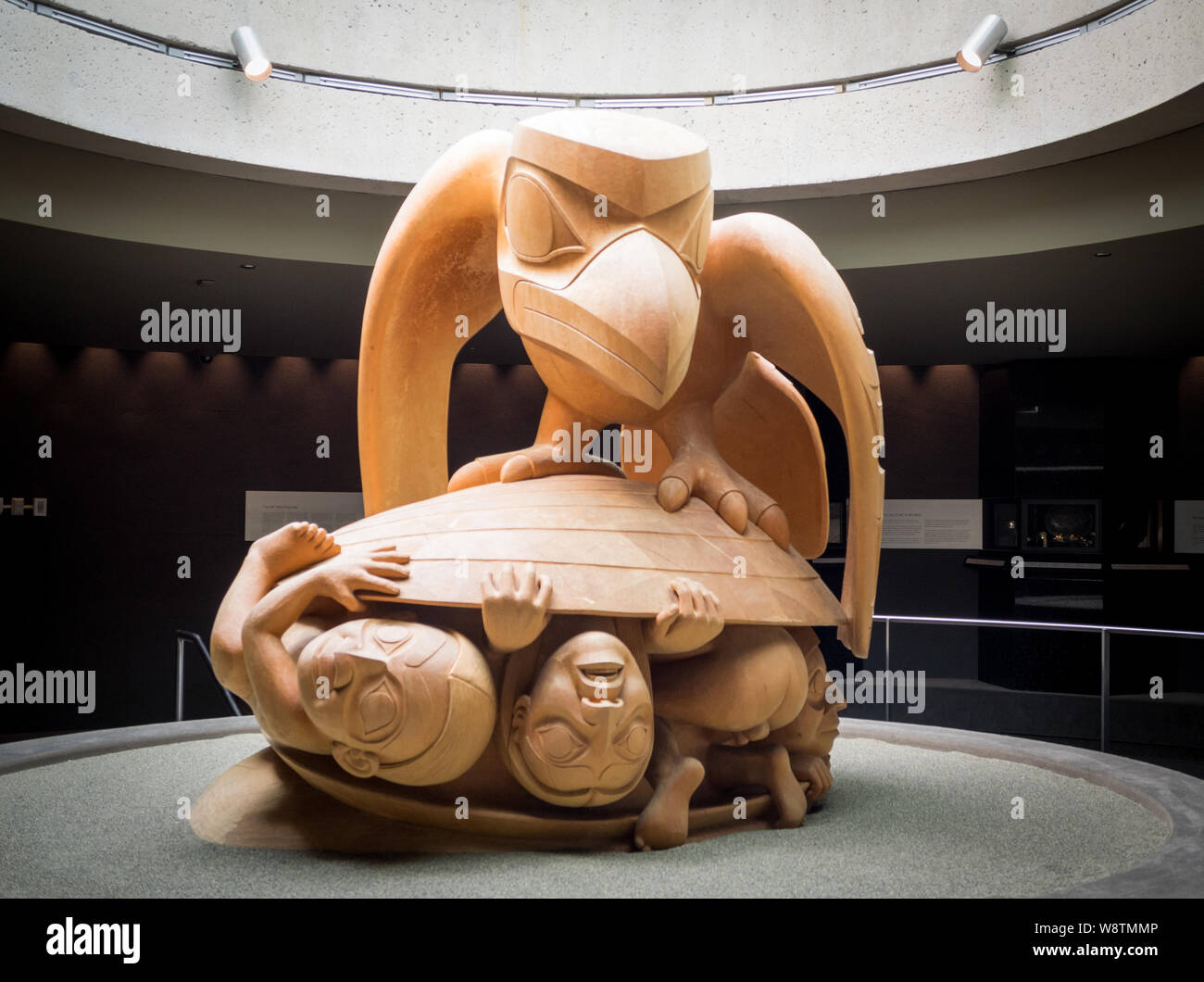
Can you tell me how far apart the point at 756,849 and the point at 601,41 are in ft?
17.1

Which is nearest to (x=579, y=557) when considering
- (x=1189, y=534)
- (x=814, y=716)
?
(x=814, y=716)

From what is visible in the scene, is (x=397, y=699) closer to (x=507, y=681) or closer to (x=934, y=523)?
(x=507, y=681)

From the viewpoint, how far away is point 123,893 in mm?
2545

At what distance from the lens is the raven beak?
10.4 feet

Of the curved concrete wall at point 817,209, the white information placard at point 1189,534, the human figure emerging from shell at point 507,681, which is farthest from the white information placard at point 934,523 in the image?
the human figure emerging from shell at point 507,681

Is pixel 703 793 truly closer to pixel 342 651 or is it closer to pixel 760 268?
pixel 342 651

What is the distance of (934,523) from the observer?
385 inches

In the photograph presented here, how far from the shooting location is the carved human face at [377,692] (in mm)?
2736

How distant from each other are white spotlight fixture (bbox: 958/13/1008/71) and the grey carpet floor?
372 cm

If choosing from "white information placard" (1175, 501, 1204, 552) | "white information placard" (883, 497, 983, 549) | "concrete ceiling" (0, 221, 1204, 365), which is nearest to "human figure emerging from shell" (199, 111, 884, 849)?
"concrete ceiling" (0, 221, 1204, 365)

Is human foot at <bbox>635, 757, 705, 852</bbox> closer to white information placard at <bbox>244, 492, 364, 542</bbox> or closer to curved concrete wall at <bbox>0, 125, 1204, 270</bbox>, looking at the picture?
curved concrete wall at <bbox>0, 125, 1204, 270</bbox>

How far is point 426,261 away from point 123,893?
7.35 ft

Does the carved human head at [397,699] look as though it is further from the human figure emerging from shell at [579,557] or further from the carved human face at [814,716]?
the carved human face at [814,716]
